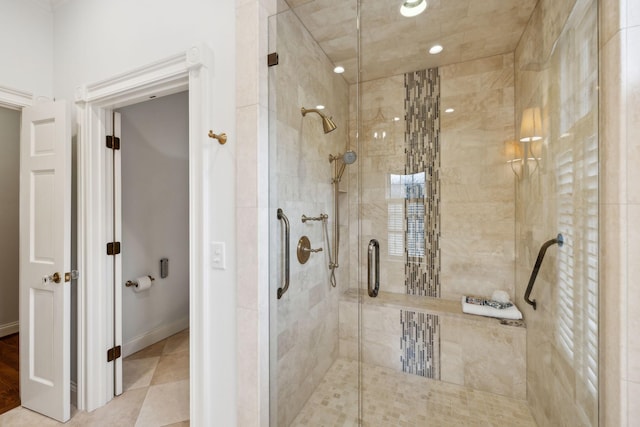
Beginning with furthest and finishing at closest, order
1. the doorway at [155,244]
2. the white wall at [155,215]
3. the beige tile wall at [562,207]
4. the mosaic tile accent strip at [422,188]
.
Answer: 1. the white wall at [155,215]
2. the doorway at [155,244]
3. the mosaic tile accent strip at [422,188]
4. the beige tile wall at [562,207]

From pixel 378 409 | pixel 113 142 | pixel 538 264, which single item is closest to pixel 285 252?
pixel 378 409

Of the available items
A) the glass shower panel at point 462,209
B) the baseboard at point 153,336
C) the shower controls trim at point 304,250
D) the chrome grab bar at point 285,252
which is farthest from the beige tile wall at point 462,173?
the baseboard at point 153,336

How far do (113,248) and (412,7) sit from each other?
2.42 m

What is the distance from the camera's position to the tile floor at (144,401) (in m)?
1.75

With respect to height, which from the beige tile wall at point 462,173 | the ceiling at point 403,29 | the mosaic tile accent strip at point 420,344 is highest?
the ceiling at point 403,29

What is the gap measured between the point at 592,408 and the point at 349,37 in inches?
74.9

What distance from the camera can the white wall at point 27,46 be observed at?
181 cm

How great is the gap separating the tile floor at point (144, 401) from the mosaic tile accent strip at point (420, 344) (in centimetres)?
150

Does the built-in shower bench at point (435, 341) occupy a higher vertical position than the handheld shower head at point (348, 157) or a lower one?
lower

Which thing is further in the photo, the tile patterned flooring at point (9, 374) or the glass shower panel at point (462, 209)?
the tile patterned flooring at point (9, 374)

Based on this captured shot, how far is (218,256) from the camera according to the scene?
137 cm

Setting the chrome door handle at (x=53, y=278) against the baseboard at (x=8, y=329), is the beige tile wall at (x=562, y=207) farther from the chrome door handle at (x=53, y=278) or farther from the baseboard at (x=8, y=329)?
the baseboard at (x=8, y=329)

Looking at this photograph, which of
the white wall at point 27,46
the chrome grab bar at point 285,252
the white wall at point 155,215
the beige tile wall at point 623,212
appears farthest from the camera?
the white wall at point 155,215

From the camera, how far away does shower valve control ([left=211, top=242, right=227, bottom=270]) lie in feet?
4.47
